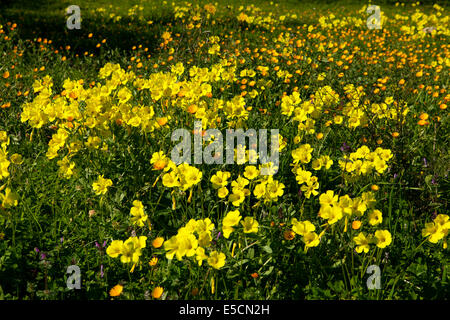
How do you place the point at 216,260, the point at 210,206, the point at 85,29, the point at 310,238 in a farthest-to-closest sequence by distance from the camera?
the point at 85,29
the point at 210,206
the point at 310,238
the point at 216,260

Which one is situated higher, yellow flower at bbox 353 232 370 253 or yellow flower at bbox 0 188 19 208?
yellow flower at bbox 0 188 19 208

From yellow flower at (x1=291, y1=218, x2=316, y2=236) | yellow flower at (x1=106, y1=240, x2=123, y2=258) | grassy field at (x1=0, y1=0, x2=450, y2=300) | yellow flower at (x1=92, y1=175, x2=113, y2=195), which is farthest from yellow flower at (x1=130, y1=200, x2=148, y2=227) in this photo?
yellow flower at (x1=291, y1=218, x2=316, y2=236)

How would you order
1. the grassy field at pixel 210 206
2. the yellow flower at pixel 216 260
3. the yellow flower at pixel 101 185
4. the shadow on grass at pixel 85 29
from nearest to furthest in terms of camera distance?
the yellow flower at pixel 216 260, the grassy field at pixel 210 206, the yellow flower at pixel 101 185, the shadow on grass at pixel 85 29

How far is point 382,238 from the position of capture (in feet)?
6.31

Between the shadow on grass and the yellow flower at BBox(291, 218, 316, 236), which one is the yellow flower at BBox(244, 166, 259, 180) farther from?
the shadow on grass

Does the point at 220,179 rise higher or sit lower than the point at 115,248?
higher

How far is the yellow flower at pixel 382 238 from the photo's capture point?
1.88 meters

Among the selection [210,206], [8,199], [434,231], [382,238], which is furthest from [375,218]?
[8,199]

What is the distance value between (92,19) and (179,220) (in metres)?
8.07

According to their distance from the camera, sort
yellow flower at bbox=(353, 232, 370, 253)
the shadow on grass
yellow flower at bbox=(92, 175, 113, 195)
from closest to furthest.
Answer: yellow flower at bbox=(353, 232, 370, 253) → yellow flower at bbox=(92, 175, 113, 195) → the shadow on grass

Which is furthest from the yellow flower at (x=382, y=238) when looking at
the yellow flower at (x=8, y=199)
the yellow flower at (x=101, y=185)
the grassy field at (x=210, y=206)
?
the yellow flower at (x=8, y=199)

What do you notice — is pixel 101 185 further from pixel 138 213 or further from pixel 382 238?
pixel 382 238

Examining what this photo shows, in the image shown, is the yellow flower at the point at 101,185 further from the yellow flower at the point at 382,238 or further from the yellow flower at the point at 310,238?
the yellow flower at the point at 382,238

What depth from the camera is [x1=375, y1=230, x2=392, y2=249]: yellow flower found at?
6.16 ft
